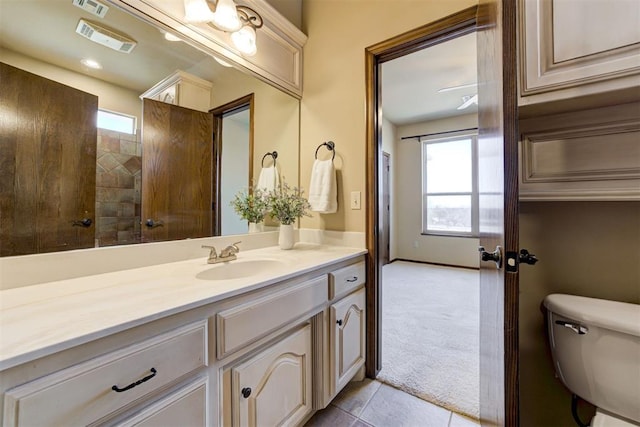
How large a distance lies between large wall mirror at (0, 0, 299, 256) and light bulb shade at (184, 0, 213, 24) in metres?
0.13

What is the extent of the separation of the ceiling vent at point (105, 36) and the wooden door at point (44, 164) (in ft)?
0.77

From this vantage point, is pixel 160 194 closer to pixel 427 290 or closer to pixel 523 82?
pixel 523 82

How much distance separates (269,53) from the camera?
1.68 m

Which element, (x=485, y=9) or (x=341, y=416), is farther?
(x=341, y=416)

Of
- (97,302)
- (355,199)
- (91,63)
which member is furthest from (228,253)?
(91,63)

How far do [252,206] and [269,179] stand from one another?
27cm

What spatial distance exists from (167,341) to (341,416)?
1.12m

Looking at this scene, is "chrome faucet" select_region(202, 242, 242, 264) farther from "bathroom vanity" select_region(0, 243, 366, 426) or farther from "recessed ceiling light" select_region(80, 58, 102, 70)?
"recessed ceiling light" select_region(80, 58, 102, 70)

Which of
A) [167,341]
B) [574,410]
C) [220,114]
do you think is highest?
[220,114]

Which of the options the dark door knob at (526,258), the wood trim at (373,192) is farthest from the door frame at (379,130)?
the dark door knob at (526,258)

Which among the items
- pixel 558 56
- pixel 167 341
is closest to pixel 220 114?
pixel 167 341

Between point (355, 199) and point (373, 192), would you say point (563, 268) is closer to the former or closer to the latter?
point (373, 192)

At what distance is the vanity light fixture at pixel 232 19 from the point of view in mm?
1207

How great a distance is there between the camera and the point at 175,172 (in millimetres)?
1293
